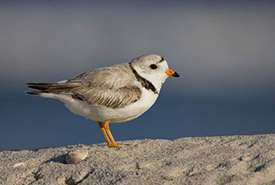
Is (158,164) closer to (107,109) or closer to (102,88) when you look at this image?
(107,109)

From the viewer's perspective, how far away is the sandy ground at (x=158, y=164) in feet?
15.1

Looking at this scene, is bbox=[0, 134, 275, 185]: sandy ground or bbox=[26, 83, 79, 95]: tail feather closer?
bbox=[0, 134, 275, 185]: sandy ground

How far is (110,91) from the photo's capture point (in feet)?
19.8

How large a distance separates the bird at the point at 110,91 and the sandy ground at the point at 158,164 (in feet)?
1.77

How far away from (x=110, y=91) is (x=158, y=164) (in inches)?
57.0

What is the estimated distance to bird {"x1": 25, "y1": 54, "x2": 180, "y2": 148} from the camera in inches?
236

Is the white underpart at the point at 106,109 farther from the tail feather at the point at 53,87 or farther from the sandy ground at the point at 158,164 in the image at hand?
the sandy ground at the point at 158,164

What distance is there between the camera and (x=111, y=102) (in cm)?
598

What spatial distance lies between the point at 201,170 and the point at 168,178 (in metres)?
0.45

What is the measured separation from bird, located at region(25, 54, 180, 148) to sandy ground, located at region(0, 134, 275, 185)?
0.54 metres

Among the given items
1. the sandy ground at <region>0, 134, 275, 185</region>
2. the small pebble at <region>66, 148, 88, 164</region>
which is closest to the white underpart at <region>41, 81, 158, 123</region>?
the sandy ground at <region>0, 134, 275, 185</region>

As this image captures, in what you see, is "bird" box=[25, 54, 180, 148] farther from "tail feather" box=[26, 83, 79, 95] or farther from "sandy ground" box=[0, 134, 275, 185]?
"sandy ground" box=[0, 134, 275, 185]

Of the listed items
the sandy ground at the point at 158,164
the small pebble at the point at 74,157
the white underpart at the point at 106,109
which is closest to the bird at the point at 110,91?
the white underpart at the point at 106,109

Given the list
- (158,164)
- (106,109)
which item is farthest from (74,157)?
(158,164)
